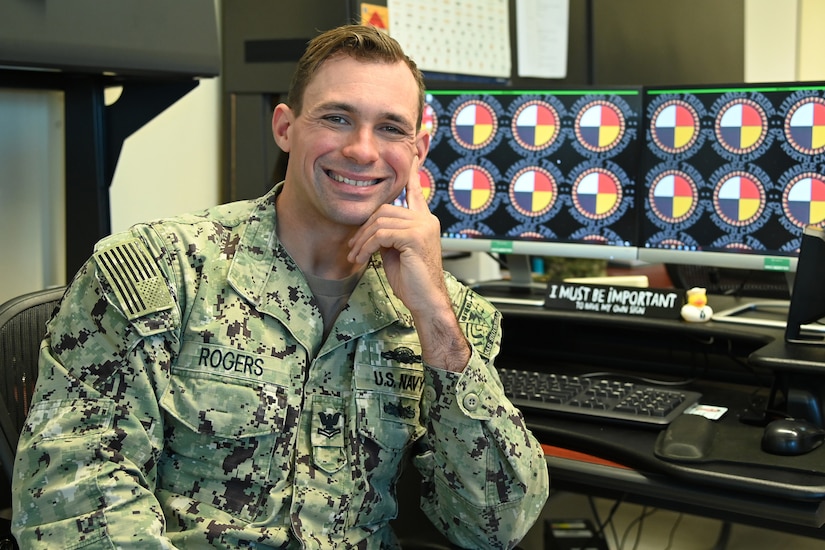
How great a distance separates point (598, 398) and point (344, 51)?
28.6 inches

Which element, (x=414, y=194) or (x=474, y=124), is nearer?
(x=414, y=194)

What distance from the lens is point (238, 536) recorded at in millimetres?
1288

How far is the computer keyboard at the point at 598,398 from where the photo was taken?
5.34ft

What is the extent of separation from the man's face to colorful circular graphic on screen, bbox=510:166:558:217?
0.73m

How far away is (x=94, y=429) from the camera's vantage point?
47.6 inches

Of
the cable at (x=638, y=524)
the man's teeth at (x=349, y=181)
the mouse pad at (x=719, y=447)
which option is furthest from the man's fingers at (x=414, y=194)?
the cable at (x=638, y=524)

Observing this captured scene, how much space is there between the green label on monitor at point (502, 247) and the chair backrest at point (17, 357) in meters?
1.04

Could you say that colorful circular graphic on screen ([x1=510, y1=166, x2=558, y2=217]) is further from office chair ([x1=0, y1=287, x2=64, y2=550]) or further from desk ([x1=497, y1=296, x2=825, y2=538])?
office chair ([x1=0, y1=287, x2=64, y2=550])

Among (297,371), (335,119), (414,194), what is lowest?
(297,371)

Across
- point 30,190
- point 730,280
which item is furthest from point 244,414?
point 730,280

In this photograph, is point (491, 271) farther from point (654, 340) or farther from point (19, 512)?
point (19, 512)

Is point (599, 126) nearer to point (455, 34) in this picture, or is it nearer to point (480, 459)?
point (455, 34)

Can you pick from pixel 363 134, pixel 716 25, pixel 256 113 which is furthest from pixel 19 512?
pixel 716 25

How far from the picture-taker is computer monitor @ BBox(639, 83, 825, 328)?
1.90 metres
